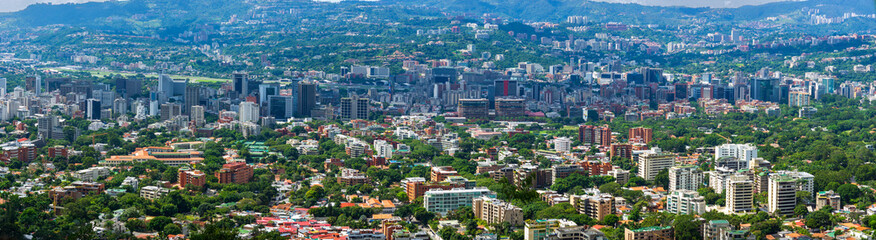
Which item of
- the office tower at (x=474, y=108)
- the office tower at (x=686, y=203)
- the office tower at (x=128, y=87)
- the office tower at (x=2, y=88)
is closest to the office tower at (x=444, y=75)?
the office tower at (x=474, y=108)

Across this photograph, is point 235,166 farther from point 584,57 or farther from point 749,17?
point 749,17

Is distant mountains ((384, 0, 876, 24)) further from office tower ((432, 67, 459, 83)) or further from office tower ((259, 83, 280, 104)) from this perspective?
office tower ((259, 83, 280, 104))

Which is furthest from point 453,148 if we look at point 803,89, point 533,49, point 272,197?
point 533,49

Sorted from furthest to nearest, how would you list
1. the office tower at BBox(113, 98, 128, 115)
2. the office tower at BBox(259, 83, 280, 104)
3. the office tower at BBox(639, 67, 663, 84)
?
the office tower at BBox(639, 67, 663, 84), the office tower at BBox(259, 83, 280, 104), the office tower at BBox(113, 98, 128, 115)

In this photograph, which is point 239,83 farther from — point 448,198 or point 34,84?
point 448,198

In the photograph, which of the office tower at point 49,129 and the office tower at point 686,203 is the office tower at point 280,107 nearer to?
the office tower at point 49,129

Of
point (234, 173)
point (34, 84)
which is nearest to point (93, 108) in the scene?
point (34, 84)

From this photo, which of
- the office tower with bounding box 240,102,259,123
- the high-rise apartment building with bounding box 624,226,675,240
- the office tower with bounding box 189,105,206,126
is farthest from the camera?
the office tower with bounding box 189,105,206,126

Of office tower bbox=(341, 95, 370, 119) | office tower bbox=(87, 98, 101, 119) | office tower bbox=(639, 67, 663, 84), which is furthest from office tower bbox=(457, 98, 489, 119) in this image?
office tower bbox=(639, 67, 663, 84)
